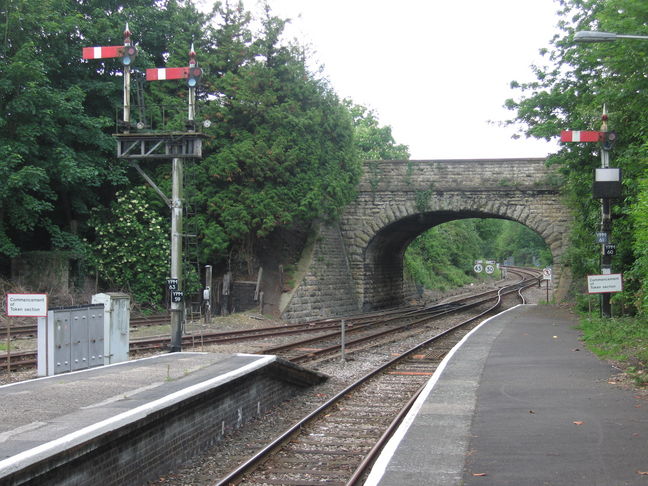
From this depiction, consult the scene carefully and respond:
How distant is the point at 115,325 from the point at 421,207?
66.3 ft

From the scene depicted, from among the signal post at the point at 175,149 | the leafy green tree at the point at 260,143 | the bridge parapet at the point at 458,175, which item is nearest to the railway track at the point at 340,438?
the signal post at the point at 175,149

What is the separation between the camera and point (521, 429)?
777cm

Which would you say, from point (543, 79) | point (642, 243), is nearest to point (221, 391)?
point (642, 243)

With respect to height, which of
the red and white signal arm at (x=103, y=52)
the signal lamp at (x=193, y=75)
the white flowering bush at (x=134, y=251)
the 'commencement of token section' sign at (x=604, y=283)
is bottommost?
the 'commencement of token section' sign at (x=604, y=283)

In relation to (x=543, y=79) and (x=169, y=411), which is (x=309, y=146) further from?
(x=169, y=411)

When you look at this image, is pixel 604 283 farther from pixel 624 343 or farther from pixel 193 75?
pixel 193 75

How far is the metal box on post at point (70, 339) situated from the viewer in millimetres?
11223

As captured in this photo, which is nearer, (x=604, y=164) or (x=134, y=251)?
(x=604, y=164)

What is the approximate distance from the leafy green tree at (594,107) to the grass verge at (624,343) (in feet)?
4.61

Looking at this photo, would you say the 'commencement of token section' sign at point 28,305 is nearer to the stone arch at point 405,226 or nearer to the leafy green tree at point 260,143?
the leafy green tree at point 260,143

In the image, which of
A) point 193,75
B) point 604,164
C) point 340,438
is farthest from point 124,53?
point 604,164

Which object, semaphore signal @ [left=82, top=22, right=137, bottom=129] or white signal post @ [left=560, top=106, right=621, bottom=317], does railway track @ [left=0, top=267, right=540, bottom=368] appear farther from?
white signal post @ [left=560, top=106, right=621, bottom=317]

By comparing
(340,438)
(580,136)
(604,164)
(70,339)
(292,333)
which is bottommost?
(340,438)

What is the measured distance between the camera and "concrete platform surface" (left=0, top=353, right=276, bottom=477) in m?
5.93
